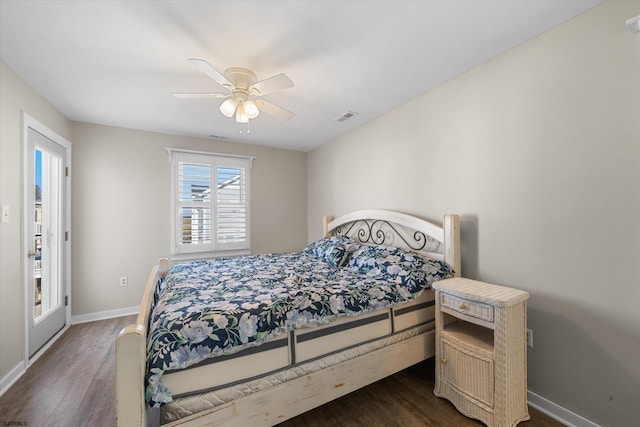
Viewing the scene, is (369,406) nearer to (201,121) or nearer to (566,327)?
(566,327)

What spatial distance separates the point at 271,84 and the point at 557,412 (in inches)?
121

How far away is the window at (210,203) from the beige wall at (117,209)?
0.15 metres

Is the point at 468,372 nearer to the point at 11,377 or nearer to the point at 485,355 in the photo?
the point at 485,355

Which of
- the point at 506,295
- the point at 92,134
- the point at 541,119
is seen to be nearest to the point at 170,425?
the point at 506,295

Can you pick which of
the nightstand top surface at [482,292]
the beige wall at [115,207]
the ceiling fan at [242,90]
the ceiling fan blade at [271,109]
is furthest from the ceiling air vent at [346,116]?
the nightstand top surface at [482,292]

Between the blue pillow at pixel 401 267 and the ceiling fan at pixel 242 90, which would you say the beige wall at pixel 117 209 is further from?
the blue pillow at pixel 401 267

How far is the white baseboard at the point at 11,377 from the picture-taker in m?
2.03

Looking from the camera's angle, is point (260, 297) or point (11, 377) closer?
point (260, 297)

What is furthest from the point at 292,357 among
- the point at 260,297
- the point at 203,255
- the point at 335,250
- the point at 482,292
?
the point at 203,255

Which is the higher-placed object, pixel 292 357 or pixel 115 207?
pixel 115 207

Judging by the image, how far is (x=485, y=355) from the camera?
1.66 m

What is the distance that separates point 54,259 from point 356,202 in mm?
3821

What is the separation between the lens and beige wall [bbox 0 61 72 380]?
2102 mm

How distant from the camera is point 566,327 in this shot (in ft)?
5.62
